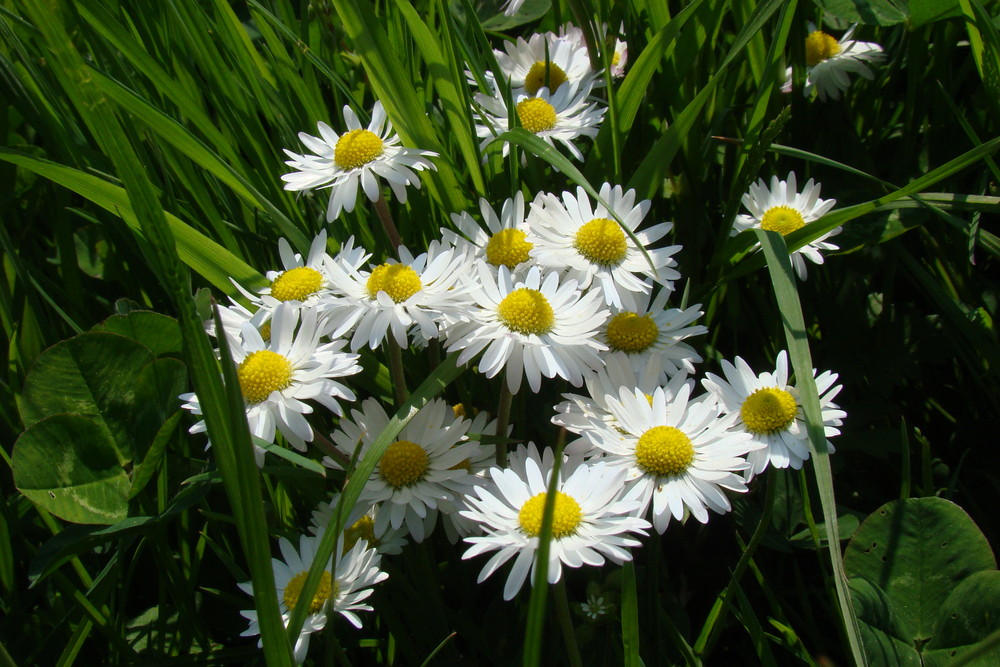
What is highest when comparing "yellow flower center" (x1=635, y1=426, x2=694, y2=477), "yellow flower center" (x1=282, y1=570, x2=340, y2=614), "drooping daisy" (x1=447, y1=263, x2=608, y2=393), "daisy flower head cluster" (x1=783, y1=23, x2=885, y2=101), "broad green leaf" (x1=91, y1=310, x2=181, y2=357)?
"daisy flower head cluster" (x1=783, y1=23, x2=885, y2=101)

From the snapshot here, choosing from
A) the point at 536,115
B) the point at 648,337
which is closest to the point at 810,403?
the point at 648,337

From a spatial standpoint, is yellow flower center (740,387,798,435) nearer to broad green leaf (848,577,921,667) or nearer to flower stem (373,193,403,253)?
broad green leaf (848,577,921,667)

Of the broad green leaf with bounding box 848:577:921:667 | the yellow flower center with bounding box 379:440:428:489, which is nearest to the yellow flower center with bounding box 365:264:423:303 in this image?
the yellow flower center with bounding box 379:440:428:489

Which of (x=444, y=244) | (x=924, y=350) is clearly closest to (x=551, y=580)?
(x=444, y=244)

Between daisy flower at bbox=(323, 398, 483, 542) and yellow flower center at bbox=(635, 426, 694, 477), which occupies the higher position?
yellow flower center at bbox=(635, 426, 694, 477)

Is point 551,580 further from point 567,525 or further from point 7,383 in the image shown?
point 7,383

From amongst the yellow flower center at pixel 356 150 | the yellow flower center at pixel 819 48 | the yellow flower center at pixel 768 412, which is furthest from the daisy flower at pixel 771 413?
the yellow flower center at pixel 819 48
